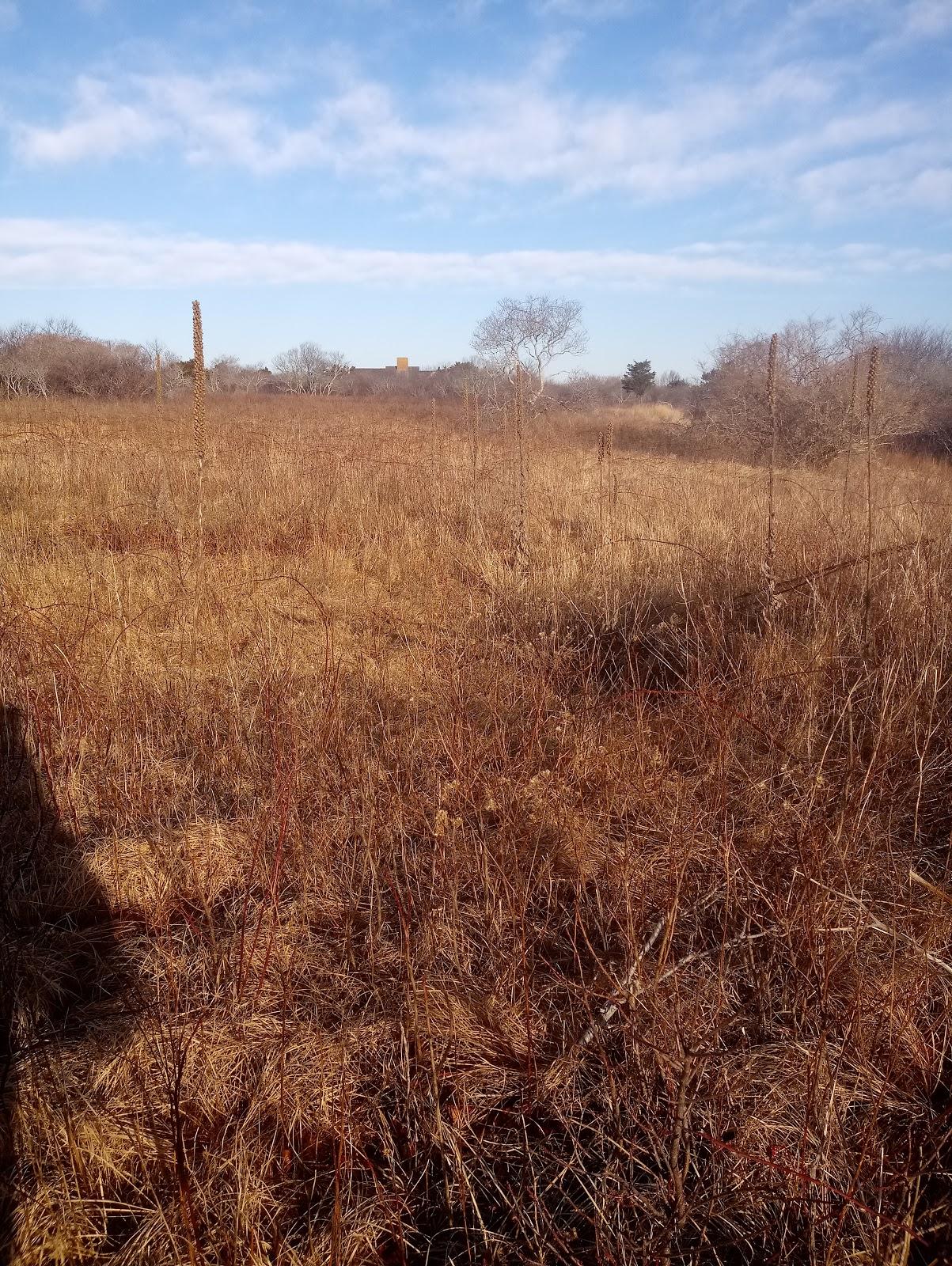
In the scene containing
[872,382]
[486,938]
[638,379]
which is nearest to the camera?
[486,938]

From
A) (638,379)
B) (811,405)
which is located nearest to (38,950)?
(811,405)

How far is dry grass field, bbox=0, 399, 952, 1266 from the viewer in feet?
4.20

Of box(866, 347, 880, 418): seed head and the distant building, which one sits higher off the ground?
the distant building

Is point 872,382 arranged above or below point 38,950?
above

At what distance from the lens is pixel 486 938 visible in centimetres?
186

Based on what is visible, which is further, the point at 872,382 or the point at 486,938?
the point at 872,382

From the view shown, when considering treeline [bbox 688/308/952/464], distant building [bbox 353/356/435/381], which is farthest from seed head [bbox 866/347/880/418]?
distant building [bbox 353/356/435/381]

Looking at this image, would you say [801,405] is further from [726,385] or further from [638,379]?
[638,379]

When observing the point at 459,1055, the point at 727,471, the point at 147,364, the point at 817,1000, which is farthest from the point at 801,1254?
the point at 147,364

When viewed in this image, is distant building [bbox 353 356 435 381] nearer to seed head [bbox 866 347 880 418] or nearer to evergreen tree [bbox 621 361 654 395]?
evergreen tree [bbox 621 361 654 395]

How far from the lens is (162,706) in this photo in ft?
10.2

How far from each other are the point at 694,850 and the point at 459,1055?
869mm

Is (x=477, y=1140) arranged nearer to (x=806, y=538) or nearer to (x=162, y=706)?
(x=162, y=706)

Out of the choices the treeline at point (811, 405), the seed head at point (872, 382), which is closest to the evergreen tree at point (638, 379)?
the treeline at point (811, 405)
